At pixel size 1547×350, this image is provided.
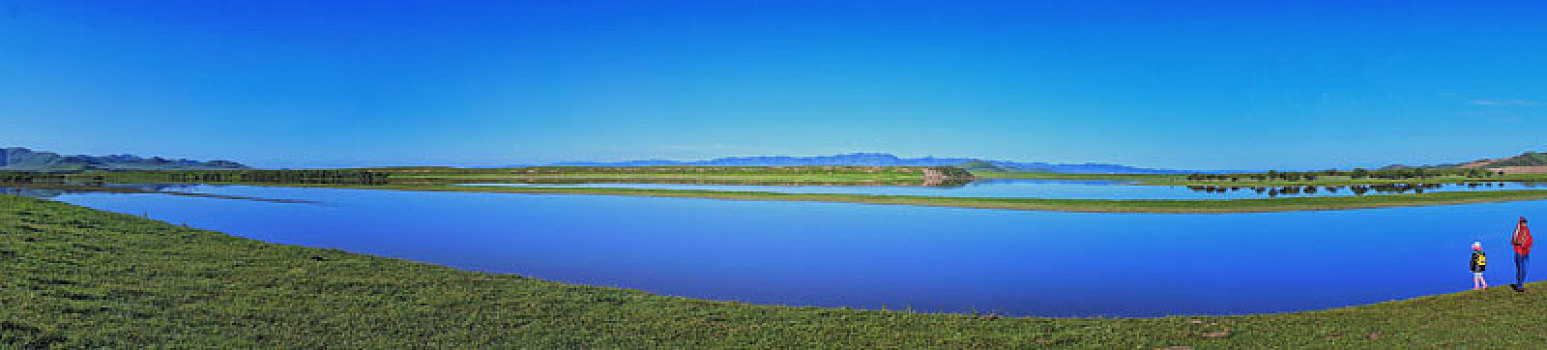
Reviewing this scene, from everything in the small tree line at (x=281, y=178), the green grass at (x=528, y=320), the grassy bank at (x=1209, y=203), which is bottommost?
the green grass at (x=528, y=320)

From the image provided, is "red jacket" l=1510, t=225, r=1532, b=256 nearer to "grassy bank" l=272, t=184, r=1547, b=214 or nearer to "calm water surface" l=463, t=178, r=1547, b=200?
"grassy bank" l=272, t=184, r=1547, b=214

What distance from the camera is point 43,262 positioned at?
16219 mm

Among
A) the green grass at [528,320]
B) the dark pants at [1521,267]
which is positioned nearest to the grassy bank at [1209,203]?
the dark pants at [1521,267]

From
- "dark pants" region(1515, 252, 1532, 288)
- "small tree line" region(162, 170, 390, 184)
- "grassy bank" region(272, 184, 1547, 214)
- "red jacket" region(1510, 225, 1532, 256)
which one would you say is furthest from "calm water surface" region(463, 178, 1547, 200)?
"small tree line" region(162, 170, 390, 184)

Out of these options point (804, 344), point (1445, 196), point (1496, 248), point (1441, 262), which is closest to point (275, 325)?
point (804, 344)

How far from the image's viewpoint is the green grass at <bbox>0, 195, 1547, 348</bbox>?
10750mm

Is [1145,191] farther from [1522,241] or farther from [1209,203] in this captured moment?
[1522,241]

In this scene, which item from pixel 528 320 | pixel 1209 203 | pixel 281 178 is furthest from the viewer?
pixel 281 178

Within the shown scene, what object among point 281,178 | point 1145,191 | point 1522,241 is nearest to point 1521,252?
point 1522,241

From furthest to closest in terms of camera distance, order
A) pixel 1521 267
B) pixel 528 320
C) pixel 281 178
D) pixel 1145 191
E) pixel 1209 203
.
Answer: pixel 281 178, pixel 1145 191, pixel 1209 203, pixel 1521 267, pixel 528 320

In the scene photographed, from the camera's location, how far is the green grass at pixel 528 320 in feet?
35.3

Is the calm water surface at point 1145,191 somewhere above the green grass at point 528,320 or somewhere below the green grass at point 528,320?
above

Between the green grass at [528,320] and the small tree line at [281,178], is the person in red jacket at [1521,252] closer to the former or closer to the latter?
the green grass at [528,320]

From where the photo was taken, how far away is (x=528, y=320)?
1231 cm
